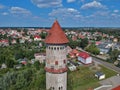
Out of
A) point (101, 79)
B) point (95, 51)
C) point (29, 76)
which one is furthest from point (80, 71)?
point (95, 51)

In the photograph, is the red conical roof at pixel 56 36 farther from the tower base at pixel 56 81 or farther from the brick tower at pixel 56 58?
the tower base at pixel 56 81

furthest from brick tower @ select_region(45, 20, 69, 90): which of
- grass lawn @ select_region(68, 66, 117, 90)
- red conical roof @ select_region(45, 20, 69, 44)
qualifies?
grass lawn @ select_region(68, 66, 117, 90)

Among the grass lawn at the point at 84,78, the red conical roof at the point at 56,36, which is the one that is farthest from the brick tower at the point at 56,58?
the grass lawn at the point at 84,78

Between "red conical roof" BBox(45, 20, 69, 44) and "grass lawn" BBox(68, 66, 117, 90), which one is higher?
"red conical roof" BBox(45, 20, 69, 44)

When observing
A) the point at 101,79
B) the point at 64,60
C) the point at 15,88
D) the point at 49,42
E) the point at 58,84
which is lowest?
the point at 101,79

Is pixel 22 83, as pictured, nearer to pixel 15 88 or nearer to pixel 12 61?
pixel 15 88

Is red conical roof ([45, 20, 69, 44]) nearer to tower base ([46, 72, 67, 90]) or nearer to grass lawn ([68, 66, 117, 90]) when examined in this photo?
tower base ([46, 72, 67, 90])
